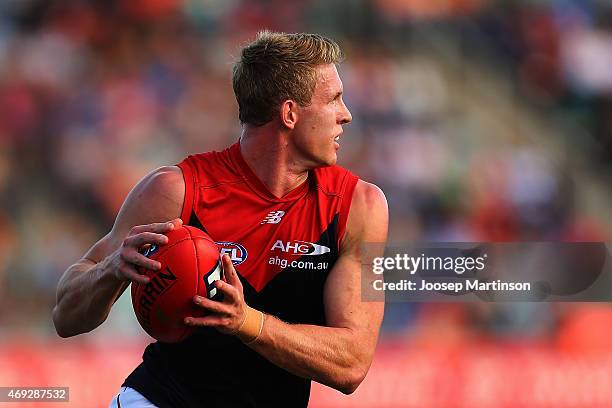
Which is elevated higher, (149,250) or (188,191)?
(188,191)

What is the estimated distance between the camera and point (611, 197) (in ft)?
33.7

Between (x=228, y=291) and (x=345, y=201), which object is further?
(x=345, y=201)

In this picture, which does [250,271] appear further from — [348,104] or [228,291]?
[348,104]

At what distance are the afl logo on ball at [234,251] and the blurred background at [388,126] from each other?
4.23 m

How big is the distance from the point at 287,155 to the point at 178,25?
7.06m

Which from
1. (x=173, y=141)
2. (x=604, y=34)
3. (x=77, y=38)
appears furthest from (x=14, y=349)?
(x=604, y=34)

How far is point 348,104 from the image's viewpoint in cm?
1048

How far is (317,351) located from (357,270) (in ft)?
1.60

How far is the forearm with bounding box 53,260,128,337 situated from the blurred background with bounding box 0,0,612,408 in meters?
4.05
